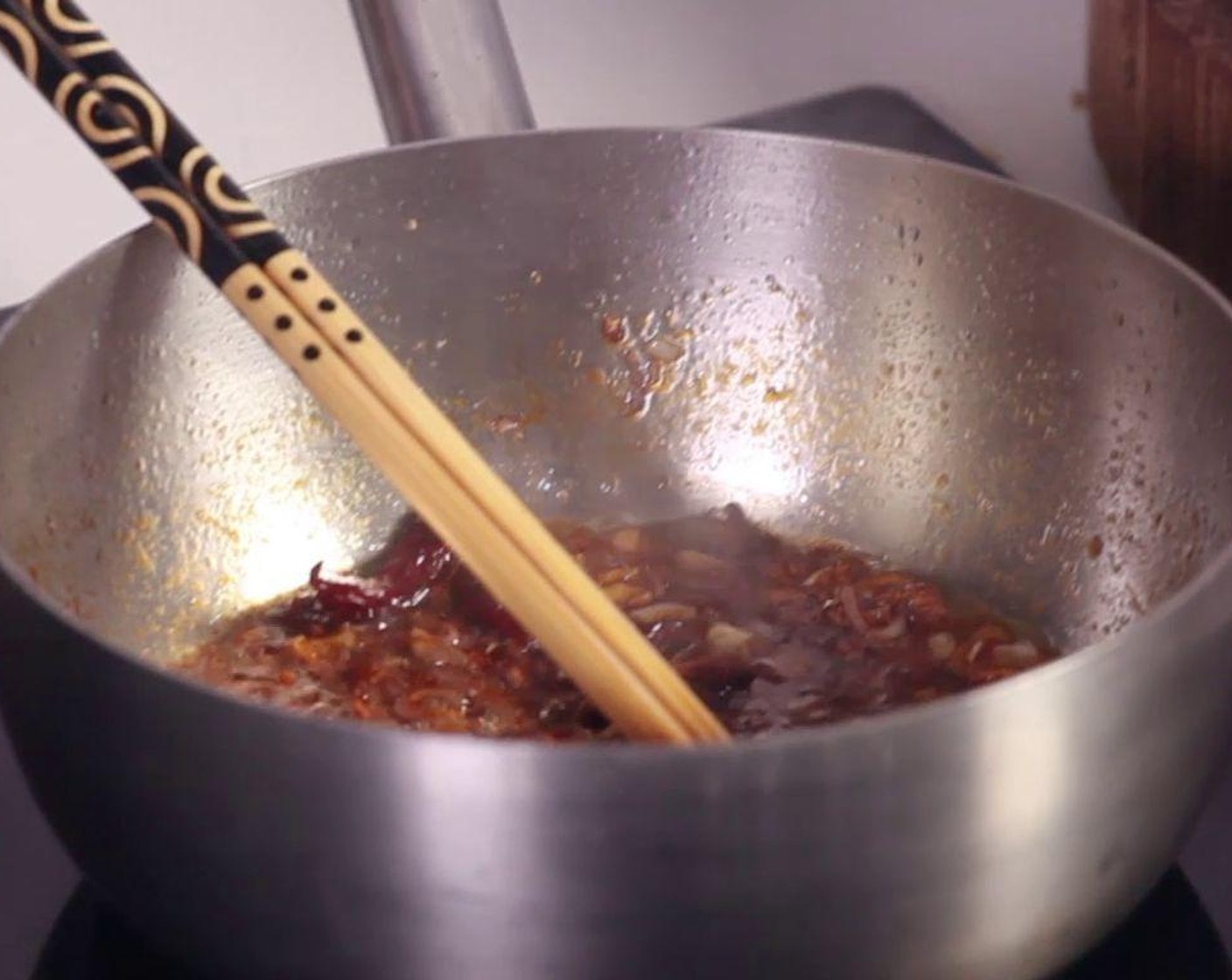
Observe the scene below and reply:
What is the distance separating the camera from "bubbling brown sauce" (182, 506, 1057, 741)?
880mm

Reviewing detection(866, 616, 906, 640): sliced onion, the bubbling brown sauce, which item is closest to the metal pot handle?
the bubbling brown sauce

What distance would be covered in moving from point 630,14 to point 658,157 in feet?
1.19

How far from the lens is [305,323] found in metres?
0.80

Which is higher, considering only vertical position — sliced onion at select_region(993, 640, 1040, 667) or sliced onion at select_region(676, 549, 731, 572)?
sliced onion at select_region(676, 549, 731, 572)

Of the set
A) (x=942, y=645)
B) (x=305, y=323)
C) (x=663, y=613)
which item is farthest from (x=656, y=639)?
(x=305, y=323)

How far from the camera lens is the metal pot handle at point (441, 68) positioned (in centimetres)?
102

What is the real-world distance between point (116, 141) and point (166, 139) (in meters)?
0.02

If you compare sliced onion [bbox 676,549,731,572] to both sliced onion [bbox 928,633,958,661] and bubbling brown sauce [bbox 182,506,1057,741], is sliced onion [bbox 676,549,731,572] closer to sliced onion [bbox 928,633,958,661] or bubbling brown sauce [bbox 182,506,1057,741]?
bubbling brown sauce [bbox 182,506,1057,741]

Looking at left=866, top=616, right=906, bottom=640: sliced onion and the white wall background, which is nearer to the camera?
left=866, top=616, right=906, bottom=640: sliced onion

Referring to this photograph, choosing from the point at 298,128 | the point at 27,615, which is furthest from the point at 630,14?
the point at 27,615

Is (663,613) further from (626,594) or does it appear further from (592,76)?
(592,76)

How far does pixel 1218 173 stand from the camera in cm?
115

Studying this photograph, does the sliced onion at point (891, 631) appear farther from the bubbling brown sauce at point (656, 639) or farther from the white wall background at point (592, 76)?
the white wall background at point (592, 76)

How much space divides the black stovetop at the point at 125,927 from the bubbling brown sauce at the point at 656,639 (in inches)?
4.6
